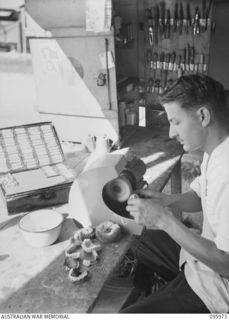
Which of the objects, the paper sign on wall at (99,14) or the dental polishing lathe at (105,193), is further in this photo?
the paper sign on wall at (99,14)

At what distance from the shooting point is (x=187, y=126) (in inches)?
55.3

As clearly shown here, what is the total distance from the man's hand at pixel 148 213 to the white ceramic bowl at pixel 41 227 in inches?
13.6

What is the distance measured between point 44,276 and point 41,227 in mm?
289

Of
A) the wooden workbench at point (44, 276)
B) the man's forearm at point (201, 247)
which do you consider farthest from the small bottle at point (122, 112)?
the man's forearm at point (201, 247)

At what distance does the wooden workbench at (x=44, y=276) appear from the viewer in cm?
116

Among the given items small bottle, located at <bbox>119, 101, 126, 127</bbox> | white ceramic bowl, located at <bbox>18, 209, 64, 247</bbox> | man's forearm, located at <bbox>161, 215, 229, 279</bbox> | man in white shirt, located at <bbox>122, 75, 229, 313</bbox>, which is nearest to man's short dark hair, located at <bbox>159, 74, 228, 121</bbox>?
man in white shirt, located at <bbox>122, 75, 229, 313</bbox>

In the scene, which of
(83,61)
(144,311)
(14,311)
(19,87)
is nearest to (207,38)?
(83,61)

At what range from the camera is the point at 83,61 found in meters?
2.58

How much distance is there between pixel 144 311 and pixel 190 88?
0.93 metres

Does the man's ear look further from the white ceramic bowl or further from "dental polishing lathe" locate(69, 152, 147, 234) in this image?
the white ceramic bowl

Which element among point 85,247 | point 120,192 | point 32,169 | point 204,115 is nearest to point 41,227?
point 85,247

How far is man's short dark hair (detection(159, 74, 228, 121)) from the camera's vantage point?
1.37 meters

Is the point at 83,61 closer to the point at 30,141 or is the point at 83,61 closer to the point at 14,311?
the point at 30,141

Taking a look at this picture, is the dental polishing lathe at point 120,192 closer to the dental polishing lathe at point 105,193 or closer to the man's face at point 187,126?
the dental polishing lathe at point 105,193
